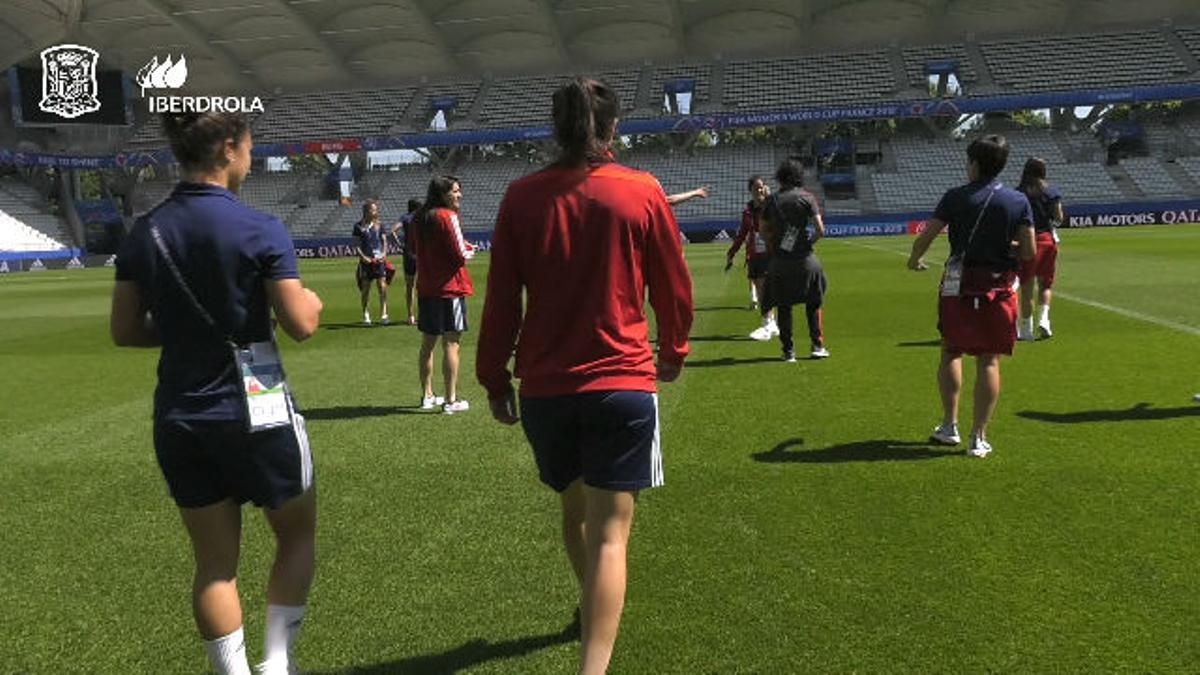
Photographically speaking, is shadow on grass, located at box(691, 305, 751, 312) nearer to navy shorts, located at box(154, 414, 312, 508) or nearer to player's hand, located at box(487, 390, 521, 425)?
player's hand, located at box(487, 390, 521, 425)

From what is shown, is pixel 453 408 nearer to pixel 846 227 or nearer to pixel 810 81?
pixel 846 227

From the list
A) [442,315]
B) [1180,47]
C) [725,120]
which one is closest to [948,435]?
[442,315]

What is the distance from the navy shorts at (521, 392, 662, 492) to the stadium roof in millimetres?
45776

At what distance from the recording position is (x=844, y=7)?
48.2 meters

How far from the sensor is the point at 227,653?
2760 mm

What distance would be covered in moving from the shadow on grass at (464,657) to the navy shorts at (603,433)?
3.43 feet

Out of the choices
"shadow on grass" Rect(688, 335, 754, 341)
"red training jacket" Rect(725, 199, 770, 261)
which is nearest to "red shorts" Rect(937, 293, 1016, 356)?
"shadow on grass" Rect(688, 335, 754, 341)

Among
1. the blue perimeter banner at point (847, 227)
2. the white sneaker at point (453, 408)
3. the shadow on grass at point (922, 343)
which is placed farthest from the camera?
the blue perimeter banner at point (847, 227)

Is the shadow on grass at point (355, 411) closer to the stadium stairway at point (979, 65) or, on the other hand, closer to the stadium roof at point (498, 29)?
the stadium roof at point (498, 29)

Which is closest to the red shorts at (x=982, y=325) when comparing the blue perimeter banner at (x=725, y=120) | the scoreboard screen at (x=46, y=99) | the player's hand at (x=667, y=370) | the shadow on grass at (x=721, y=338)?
the player's hand at (x=667, y=370)

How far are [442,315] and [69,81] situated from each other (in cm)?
5469

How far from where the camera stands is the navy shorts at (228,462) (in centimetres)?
252

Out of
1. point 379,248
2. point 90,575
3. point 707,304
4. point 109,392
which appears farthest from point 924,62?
point 90,575

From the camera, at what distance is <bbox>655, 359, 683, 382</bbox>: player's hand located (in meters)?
2.84
